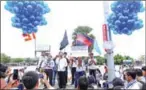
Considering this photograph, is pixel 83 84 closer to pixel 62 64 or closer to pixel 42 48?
pixel 62 64

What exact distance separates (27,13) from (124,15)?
13.6 feet

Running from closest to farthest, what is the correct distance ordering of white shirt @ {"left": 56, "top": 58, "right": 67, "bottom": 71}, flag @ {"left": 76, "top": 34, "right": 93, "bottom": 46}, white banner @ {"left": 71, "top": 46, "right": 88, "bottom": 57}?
white shirt @ {"left": 56, "top": 58, "right": 67, "bottom": 71}
white banner @ {"left": 71, "top": 46, "right": 88, "bottom": 57}
flag @ {"left": 76, "top": 34, "right": 93, "bottom": 46}

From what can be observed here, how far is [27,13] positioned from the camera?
43.5ft

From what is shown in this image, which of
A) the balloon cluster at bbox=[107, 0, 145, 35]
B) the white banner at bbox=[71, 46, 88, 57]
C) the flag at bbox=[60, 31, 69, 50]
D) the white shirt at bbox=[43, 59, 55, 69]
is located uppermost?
the balloon cluster at bbox=[107, 0, 145, 35]

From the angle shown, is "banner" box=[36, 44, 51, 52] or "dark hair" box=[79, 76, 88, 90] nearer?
"dark hair" box=[79, 76, 88, 90]

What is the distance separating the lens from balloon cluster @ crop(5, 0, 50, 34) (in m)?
13.2

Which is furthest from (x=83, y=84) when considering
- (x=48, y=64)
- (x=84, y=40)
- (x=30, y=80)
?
(x=84, y=40)

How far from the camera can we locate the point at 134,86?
5.26 meters

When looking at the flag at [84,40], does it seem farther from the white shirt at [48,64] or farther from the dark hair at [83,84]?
the dark hair at [83,84]

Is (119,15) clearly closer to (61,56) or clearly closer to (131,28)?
(131,28)

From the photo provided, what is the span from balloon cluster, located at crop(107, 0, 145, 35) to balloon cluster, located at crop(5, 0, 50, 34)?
11.0 ft

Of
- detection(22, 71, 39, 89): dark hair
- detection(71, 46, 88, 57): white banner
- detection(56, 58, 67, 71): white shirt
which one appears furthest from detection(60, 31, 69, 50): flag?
detection(22, 71, 39, 89): dark hair

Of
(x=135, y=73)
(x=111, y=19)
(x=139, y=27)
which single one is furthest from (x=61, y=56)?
(x=135, y=73)

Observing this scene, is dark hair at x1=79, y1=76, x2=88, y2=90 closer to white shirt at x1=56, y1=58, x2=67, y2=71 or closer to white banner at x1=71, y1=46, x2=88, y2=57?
white shirt at x1=56, y1=58, x2=67, y2=71
